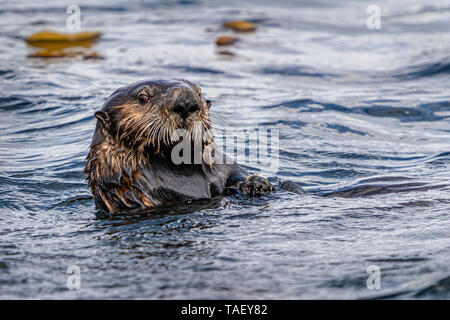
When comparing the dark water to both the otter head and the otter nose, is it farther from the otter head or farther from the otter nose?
the otter nose

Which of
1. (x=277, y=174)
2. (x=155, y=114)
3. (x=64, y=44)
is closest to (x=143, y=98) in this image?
(x=155, y=114)

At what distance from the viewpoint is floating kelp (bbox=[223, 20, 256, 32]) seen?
51.4 ft

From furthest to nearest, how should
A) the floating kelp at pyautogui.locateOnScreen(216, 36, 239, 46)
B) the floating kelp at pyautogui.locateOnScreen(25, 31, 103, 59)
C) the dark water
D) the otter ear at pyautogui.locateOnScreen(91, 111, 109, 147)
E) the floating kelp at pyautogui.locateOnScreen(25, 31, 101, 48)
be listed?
the floating kelp at pyautogui.locateOnScreen(25, 31, 101, 48) → the floating kelp at pyautogui.locateOnScreen(216, 36, 239, 46) → the floating kelp at pyautogui.locateOnScreen(25, 31, 103, 59) → the otter ear at pyautogui.locateOnScreen(91, 111, 109, 147) → the dark water

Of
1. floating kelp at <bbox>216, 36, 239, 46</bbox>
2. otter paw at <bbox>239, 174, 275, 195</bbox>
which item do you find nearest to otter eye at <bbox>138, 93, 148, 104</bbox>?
otter paw at <bbox>239, 174, 275, 195</bbox>

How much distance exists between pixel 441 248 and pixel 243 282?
3.89 feet

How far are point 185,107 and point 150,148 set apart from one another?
45 centimetres

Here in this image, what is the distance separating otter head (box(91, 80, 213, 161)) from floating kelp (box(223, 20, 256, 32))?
11.4 meters

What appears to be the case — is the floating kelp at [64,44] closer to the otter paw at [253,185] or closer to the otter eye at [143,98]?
the otter paw at [253,185]

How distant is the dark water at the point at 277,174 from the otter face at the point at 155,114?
0.56 metres

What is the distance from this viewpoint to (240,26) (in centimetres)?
1591

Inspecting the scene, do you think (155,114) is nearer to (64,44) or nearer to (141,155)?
(141,155)

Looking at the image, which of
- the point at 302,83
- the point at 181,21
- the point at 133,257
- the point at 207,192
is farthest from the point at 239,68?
the point at 133,257

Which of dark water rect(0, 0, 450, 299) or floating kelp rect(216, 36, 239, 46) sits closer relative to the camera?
dark water rect(0, 0, 450, 299)

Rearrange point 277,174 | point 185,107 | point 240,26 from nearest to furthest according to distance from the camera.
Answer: point 185,107, point 277,174, point 240,26
